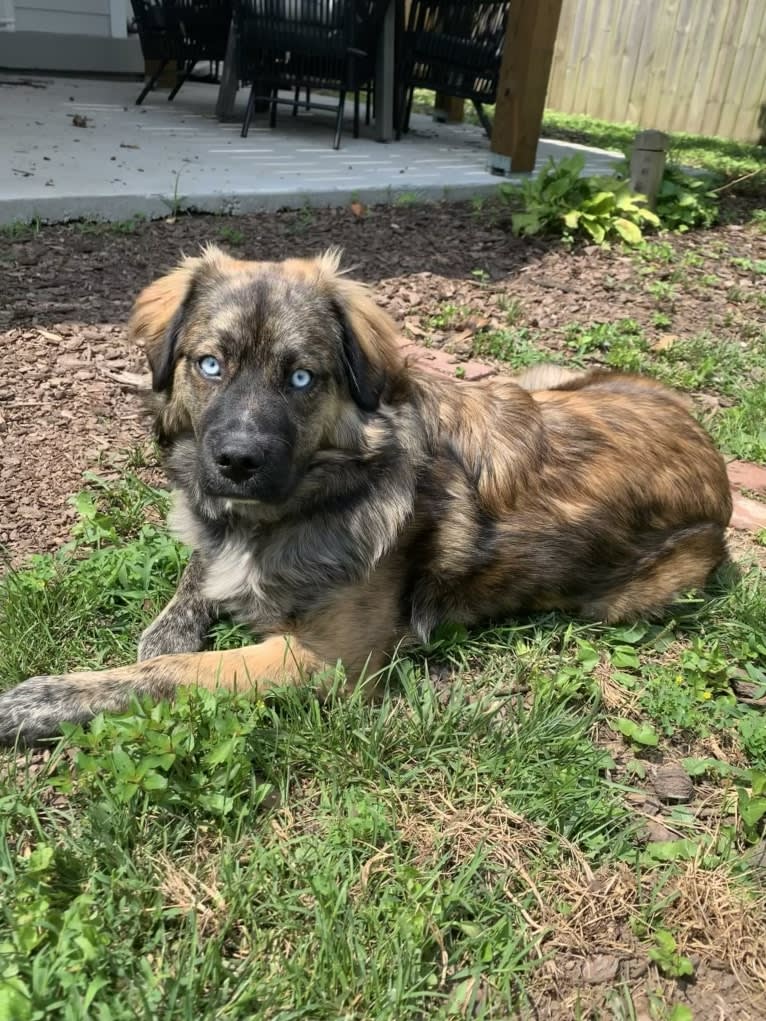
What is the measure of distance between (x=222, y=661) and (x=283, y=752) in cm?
35

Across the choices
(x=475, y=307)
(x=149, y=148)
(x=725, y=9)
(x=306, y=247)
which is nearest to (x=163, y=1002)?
(x=475, y=307)

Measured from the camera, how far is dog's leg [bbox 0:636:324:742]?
2.38 metres

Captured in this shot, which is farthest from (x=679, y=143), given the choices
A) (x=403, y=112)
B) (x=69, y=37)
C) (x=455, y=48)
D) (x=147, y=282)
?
(x=147, y=282)

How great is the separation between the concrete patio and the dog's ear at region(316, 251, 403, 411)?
376 centimetres

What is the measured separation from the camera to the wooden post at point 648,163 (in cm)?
690

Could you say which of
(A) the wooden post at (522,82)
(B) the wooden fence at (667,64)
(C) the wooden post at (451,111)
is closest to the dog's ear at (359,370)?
(A) the wooden post at (522,82)

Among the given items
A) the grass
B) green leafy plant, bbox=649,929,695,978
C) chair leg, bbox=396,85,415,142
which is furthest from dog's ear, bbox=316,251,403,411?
chair leg, bbox=396,85,415,142

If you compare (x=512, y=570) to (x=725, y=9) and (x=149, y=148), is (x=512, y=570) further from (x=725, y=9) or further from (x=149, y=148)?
(x=725, y=9)

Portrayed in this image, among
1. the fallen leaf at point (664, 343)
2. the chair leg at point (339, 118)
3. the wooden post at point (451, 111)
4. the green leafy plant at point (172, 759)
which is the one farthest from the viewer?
the wooden post at point (451, 111)

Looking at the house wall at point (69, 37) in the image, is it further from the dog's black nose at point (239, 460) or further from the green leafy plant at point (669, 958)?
the green leafy plant at point (669, 958)

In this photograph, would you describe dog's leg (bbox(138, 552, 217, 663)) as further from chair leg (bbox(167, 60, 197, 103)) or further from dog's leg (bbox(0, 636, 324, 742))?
chair leg (bbox(167, 60, 197, 103))

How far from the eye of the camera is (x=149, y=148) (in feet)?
24.1

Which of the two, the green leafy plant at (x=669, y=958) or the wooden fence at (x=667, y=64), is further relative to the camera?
the wooden fence at (x=667, y=64)

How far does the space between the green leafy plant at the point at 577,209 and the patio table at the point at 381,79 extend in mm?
2561
